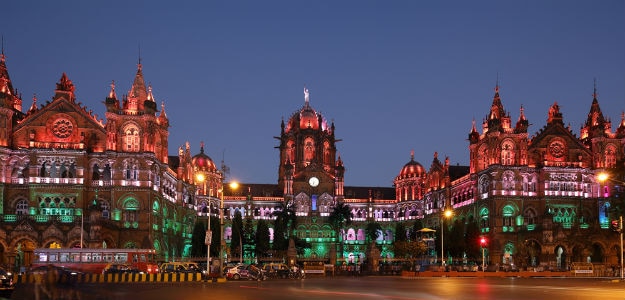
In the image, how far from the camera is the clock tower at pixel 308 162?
154625mm

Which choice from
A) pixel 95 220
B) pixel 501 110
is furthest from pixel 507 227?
pixel 95 220

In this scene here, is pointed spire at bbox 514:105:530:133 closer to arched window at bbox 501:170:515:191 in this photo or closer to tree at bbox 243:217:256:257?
arched window at bbox 501:170:515:191

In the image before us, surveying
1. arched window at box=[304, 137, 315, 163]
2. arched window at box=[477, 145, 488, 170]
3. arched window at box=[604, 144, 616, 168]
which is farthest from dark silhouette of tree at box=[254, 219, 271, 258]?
arched window at box=[604, 144, 616, 168]

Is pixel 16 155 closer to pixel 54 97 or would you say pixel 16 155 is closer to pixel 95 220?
pixel 54 97

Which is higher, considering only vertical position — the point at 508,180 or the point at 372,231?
the point at 508,180

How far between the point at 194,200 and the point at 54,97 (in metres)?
42.9

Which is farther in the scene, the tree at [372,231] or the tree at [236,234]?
the tree at [372,231]

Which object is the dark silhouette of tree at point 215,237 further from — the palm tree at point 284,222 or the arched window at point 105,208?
the arched window at point 105,208

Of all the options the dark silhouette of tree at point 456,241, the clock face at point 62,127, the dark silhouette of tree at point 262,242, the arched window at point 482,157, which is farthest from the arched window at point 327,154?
the clock face at point 62,127

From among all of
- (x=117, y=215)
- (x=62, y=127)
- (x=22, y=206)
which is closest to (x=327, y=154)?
(x=117, y=215)

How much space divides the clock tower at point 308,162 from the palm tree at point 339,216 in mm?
4888

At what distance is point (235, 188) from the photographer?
4333 inches

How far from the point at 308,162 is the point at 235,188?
54.7 meters

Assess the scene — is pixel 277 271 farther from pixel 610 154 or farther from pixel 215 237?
pixel 610 154
